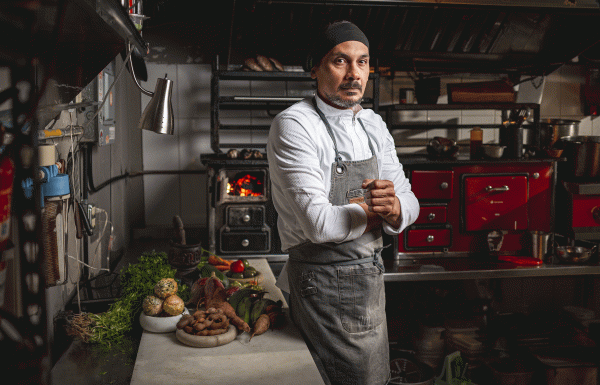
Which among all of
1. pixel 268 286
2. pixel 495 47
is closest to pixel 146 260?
pixel 268 286

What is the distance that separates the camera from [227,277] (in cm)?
246

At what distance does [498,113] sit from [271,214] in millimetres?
2706

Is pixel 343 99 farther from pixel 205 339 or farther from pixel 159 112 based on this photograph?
pixel 205 339

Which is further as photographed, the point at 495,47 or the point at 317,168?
the point at 495,47

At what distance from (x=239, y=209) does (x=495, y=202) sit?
6.39 feet

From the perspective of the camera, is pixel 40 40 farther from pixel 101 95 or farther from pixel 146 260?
pixel 101 95

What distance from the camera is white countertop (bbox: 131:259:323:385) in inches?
58.0

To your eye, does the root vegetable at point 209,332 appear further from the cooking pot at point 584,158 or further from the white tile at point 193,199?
the cooking pot at point 584,158

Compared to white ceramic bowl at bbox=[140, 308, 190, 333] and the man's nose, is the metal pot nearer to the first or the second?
the man's nose

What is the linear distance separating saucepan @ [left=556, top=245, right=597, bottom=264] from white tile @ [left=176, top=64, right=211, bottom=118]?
10.5ft

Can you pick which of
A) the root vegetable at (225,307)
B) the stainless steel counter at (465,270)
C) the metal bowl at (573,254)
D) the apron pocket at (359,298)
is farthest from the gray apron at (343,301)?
the metal bowl at (573,254)

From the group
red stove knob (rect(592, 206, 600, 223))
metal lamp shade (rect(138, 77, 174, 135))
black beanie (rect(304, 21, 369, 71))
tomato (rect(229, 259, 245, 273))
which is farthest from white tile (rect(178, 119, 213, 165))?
red stove knob (rect(592, 206, 600, 223))

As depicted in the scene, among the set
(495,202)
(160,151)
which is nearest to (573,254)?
(495,202)

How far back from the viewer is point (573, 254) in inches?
145
